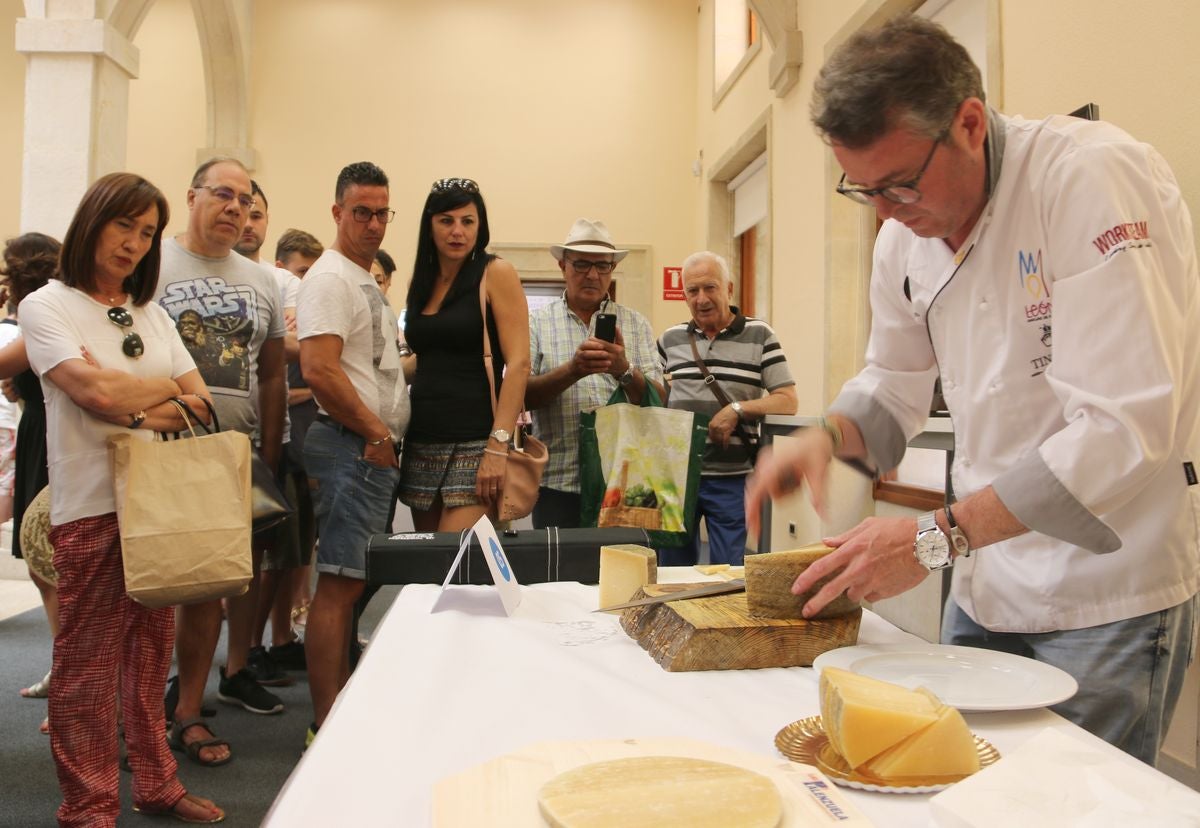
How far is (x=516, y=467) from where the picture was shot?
252 centimetres

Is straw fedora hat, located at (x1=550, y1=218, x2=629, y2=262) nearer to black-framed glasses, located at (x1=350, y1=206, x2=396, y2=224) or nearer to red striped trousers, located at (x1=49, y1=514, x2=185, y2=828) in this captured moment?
black-framed glasses, located at (x1=350, y1=206, x2=396, y2=224)

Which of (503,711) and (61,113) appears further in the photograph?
(61,113)

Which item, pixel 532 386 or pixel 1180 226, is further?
pixel 532 386

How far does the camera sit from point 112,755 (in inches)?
83.3

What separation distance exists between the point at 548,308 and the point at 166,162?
691 cm

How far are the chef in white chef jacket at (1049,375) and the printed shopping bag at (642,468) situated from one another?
139 cm

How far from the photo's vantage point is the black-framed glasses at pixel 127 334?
219 cm

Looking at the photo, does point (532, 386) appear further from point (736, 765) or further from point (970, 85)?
point (736, 765)

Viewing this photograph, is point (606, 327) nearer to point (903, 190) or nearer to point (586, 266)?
point (586, 266)

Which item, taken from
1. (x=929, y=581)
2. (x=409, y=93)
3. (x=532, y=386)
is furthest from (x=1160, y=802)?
(x=409, y=93)

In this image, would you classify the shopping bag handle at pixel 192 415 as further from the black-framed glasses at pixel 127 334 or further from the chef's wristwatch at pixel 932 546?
the chef's wristwatch at pixel 932 546

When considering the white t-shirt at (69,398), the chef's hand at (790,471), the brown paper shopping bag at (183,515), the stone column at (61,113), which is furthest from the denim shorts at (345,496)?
the stone column at (61,113)

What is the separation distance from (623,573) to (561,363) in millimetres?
1713

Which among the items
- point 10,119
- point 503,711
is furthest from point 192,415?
point 10,119
